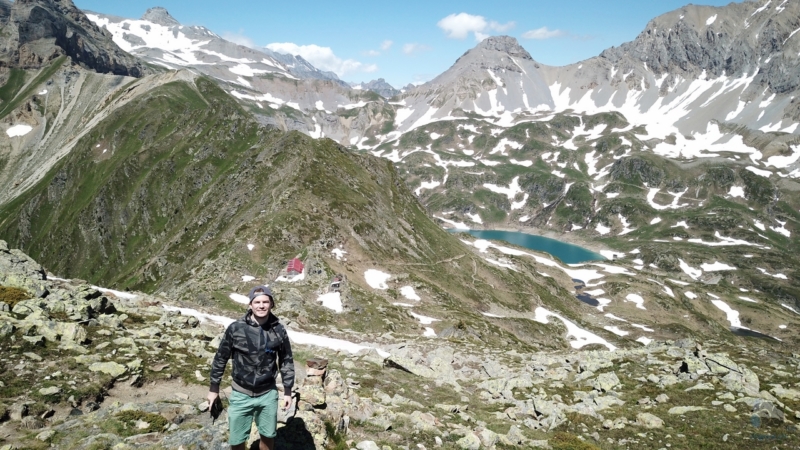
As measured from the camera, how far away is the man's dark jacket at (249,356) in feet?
35.0

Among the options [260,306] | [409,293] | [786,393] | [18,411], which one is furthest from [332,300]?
[260,306]

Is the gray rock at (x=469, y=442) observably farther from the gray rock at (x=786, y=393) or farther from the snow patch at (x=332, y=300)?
the snow patch at (x=332, y=300)

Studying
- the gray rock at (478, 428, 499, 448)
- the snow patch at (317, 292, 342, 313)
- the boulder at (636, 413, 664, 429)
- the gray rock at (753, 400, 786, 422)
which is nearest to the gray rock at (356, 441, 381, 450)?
the gray rock at (478, 428, 499, 448)

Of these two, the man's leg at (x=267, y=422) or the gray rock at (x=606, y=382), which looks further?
the gray rock at (x=606, y=382)

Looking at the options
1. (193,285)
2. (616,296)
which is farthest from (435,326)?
(616,296)

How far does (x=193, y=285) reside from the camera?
55344mm

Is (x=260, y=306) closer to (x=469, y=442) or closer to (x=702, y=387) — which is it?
(x=469, y=442)

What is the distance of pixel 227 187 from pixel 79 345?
9241 centimetres

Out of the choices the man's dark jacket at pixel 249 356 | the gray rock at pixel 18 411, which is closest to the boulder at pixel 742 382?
the man's dark jacket at pixel 249 356

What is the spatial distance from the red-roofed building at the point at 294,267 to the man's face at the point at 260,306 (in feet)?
178

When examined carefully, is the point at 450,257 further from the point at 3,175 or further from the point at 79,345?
the point at 3,175

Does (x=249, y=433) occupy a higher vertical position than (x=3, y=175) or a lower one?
lower

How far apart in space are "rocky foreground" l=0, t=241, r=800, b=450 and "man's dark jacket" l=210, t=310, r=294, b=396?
7.84 ft

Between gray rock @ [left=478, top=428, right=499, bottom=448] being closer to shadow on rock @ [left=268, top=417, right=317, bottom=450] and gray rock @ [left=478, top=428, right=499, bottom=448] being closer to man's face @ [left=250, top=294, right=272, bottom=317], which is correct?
shadow on rock @ [left=268, top=417, right=317, bottom=450]
